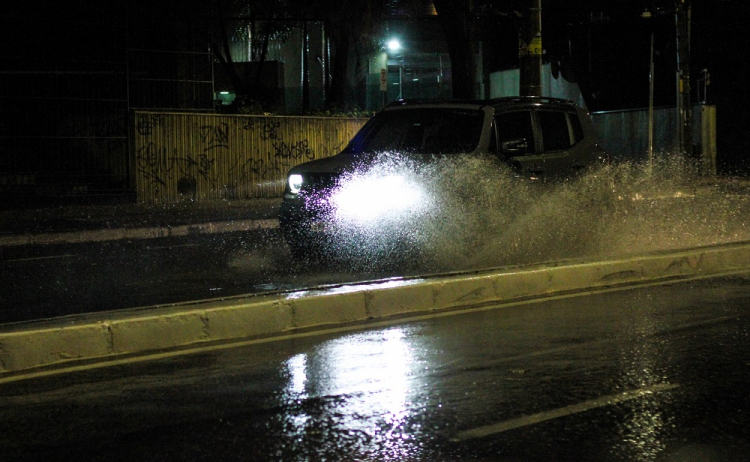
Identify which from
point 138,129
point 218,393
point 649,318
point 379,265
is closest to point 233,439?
point 218,393

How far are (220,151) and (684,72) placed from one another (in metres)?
11.4

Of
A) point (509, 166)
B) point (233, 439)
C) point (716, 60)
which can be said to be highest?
point (716, 60)

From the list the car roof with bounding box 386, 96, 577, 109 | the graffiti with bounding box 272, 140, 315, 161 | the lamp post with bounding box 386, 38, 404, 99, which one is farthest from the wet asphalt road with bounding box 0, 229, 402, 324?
the lamp post with bounding box 386, 38, 404, 99

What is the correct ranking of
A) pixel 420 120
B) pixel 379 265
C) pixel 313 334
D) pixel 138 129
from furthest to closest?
pixel 138 129 < pixel 420 120 < pixel 379 265 < pixel 313 334

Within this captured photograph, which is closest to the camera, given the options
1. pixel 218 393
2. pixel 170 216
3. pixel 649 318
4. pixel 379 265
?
pixel 218 393

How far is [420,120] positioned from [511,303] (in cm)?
341

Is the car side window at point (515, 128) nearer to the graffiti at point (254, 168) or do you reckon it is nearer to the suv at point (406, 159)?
the suv at point (406, 159)

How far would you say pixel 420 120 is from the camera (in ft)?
38.0

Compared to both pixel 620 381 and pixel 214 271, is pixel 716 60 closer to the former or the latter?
pixel 214 271

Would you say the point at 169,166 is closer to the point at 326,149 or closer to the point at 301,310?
the point at 326,149

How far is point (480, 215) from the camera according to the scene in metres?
10.9

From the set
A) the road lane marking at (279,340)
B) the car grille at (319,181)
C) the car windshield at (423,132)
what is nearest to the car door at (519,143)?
the car windshield at (423,132)

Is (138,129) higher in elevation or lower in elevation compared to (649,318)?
higher

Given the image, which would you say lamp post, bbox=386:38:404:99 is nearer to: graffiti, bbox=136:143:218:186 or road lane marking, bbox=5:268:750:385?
graffiti, bbox=136:143:218:186
